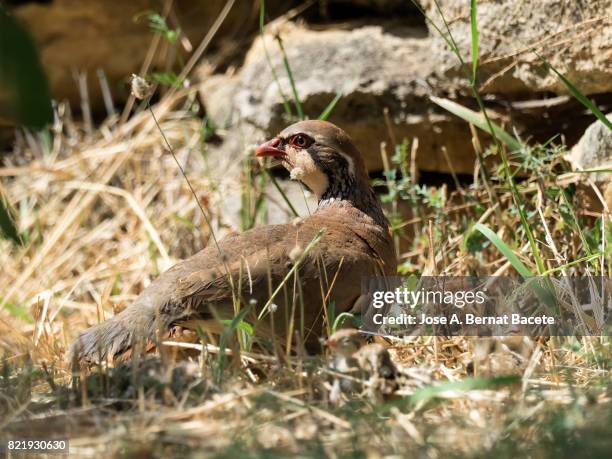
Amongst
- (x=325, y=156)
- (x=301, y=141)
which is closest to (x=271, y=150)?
(x=301, y=141)

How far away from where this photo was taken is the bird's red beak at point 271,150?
4.62 metres

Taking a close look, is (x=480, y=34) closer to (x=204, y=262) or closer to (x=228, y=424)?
(x=204, y=262)

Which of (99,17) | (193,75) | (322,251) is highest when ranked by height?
(99,17)

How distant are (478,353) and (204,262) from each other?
1301 mm

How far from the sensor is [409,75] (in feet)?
17.2

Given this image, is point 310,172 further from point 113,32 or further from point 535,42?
point 113,32

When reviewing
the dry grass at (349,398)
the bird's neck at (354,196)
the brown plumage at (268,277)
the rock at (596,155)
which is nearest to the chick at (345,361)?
the dry grass at (349,398)

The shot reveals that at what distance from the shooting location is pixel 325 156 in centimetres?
449

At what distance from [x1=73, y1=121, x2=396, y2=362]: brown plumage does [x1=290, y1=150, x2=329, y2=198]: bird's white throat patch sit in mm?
114

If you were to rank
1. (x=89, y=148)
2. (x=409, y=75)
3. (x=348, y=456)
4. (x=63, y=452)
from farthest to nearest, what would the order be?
(x=89, y=148), (x=409, y=75), (x=63, y=452), (x=348, y=456)

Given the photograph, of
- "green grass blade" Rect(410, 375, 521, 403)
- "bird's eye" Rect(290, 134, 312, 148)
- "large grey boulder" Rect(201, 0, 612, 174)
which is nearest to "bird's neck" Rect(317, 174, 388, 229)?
"bird's eye" Rect(290, 134, 312, 148)

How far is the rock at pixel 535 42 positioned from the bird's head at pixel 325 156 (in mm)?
771

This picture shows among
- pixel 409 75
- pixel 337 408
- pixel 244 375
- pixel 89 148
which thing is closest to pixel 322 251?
pixel 244 375

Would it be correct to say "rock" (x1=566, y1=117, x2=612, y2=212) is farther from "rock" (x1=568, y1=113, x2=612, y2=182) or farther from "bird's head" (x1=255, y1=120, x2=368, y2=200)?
"bird's head" (x1=255, y1=120, x2=368, y2=200)
